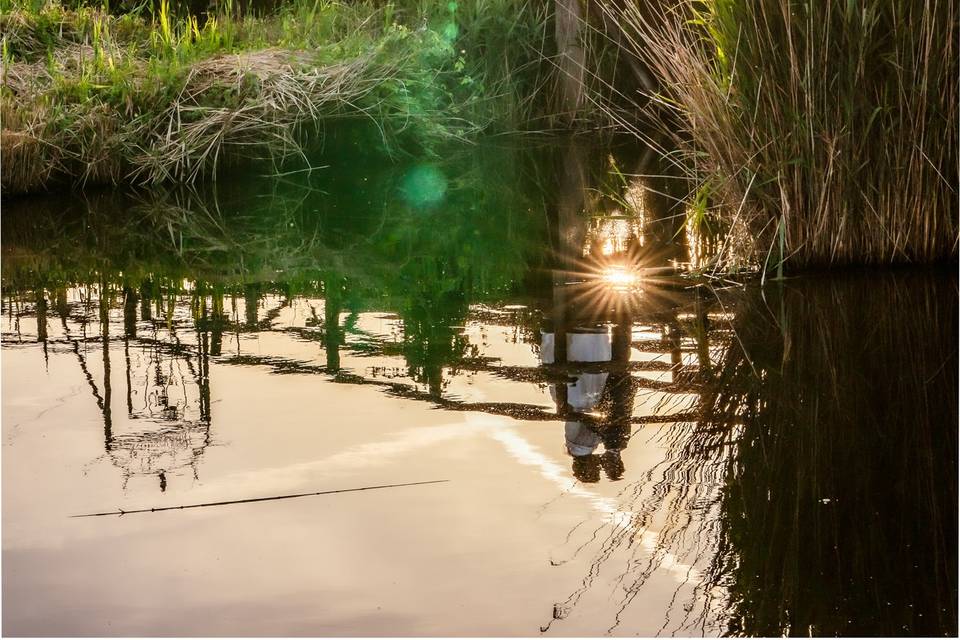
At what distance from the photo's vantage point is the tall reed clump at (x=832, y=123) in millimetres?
3600

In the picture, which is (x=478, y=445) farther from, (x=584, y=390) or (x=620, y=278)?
(x=620, y=278)

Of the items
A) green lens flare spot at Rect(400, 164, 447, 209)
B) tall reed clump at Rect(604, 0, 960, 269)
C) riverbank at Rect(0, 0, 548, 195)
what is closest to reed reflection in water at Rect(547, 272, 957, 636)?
tall reed clump at Rect(604, 0, 960, 269)

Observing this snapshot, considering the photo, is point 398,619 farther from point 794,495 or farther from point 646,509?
point 794,495

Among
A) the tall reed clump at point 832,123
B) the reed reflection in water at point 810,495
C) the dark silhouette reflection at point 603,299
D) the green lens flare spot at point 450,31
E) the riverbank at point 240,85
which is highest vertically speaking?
the green lens flare spot at point 450,31

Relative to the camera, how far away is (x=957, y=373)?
2812 mm

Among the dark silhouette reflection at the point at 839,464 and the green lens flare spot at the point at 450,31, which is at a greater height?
the green lens flare spot at the point at 450,31

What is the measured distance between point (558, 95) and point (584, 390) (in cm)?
566

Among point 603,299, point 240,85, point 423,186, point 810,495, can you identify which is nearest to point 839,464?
point 810,495

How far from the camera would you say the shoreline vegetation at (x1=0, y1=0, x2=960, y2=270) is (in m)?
3.67

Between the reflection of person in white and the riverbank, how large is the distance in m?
3.98

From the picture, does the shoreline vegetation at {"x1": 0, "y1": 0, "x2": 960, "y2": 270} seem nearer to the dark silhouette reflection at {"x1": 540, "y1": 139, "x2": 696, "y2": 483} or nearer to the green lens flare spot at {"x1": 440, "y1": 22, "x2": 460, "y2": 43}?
the green lens flare spot at {"x1": 440, "y1": 22, "x2": 460, "y2": 43}

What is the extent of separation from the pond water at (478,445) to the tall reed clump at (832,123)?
20cm

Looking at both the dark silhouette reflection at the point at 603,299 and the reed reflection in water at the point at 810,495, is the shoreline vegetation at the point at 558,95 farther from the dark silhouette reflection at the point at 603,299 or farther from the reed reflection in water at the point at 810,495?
the reed reflection in water at the point at 810,495

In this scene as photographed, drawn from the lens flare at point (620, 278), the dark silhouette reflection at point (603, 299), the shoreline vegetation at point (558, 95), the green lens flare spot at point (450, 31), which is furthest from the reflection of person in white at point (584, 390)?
the green lens flare spot at point (450, 31)
